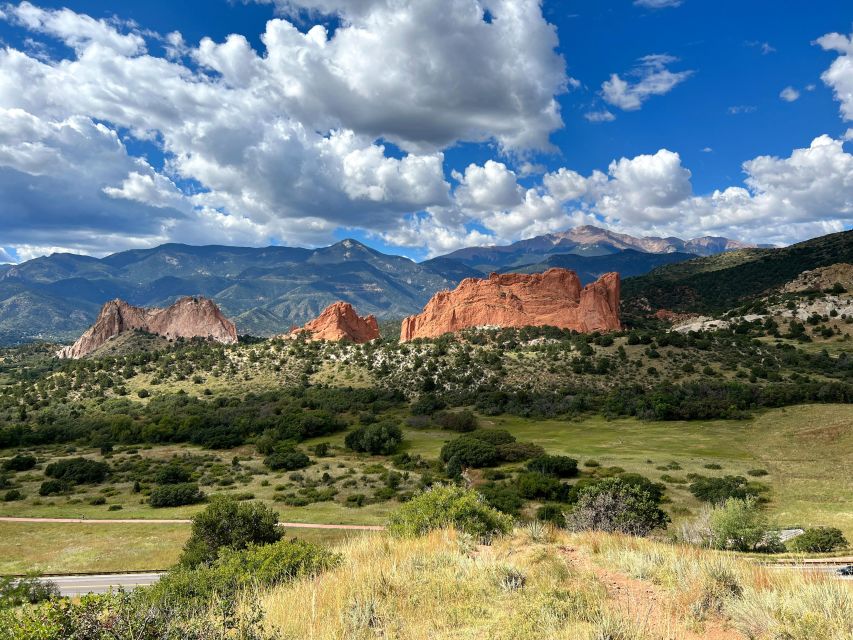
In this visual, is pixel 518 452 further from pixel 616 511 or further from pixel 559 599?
pixel 559 599

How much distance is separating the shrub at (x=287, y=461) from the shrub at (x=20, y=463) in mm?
25194

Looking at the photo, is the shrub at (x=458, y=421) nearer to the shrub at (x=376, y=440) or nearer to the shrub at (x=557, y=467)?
the shrub at (x=376, y=440)

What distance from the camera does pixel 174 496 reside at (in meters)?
36.9

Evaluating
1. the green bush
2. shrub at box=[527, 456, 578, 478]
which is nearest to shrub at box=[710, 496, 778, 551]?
shrub at box=[527, 456, 578, 478]

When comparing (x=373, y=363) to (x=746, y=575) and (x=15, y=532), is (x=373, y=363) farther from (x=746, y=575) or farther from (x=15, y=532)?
(x=746, y=575)

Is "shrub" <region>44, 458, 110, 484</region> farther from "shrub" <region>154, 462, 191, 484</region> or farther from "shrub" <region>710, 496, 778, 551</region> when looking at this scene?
"shrub" <region>710, 496, 778, 551</region>

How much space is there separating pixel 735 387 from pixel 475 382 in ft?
120

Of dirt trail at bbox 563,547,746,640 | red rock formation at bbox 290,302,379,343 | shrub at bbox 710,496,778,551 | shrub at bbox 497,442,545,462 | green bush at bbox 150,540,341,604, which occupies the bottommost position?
shrub at bbox 497,442,545,462

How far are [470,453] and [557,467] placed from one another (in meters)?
8.74

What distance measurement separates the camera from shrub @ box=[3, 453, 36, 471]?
4769 centimetres

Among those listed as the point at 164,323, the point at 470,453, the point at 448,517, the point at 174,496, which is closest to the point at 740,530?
the point at 448,517

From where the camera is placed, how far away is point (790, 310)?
9331 cm

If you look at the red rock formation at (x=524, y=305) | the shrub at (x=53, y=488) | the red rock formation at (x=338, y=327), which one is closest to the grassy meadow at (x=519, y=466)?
the shrub at (x=53, y=488)

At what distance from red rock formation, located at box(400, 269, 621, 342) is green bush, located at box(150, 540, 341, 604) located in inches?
3531
